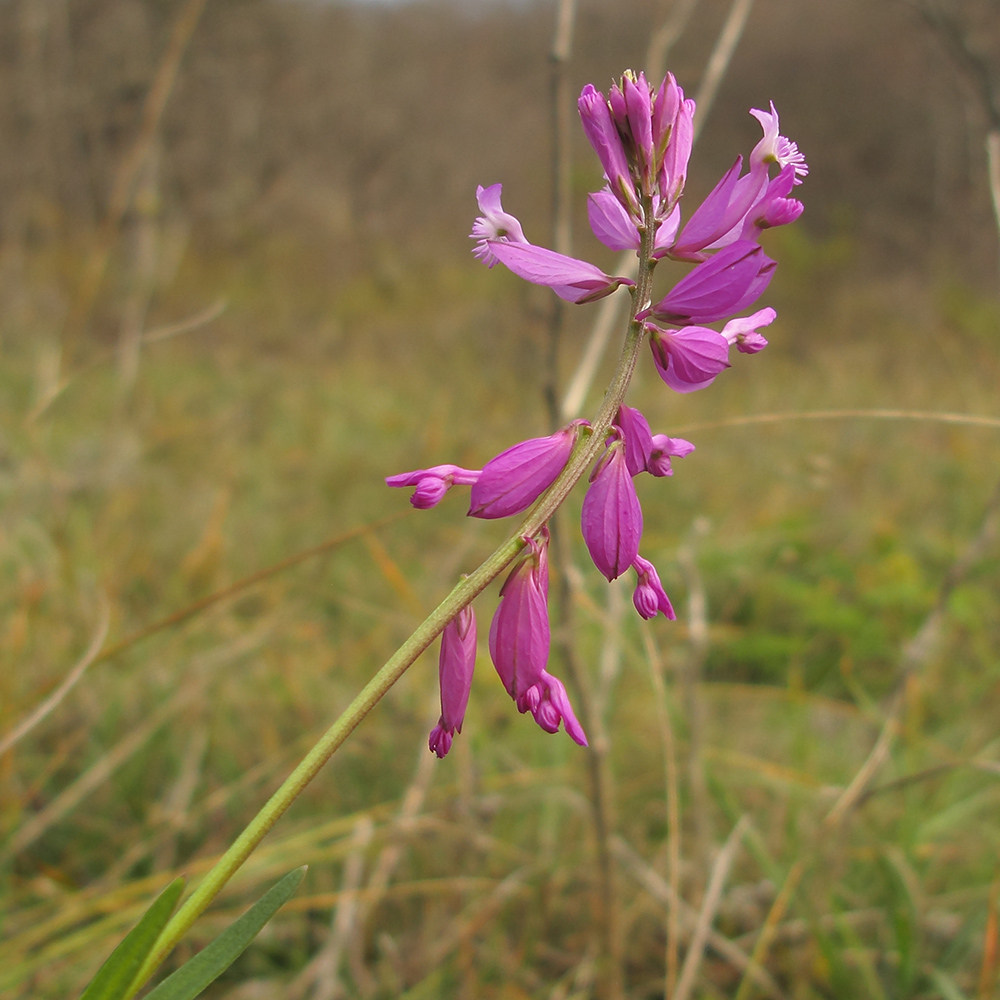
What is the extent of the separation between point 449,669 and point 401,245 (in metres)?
14.9

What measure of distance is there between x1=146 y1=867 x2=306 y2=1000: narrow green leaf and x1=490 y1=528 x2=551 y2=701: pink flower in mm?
157

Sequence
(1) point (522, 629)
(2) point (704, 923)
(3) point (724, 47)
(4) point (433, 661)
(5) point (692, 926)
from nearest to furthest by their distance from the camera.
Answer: (1) point (522, 629)
(2) point (704, 923)
(3) point (724, 47)
(5) point (692, 926)
(4) point (433, 661)

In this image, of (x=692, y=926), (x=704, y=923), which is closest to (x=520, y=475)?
(x=704, y=923)

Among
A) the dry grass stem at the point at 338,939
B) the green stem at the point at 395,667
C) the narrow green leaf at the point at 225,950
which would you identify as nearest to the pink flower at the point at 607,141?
the green stem at the point at 395,667

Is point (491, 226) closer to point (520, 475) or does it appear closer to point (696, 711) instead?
point (520, 475)

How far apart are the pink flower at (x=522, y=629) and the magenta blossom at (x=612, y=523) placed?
1.1 inches

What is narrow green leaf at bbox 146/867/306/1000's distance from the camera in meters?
0.44

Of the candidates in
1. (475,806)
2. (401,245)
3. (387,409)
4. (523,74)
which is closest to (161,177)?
(401,245)

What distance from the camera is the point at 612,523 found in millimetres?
474

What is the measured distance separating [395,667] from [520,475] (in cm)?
14

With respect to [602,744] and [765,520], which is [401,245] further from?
[602,744]

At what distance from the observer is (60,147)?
11539 mm

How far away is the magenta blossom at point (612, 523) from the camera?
1.54 ft

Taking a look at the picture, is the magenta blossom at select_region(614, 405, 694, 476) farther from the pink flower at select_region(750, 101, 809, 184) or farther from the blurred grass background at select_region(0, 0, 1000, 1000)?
the blurred grass background at select_region(0, 0, 1000, 1000)
